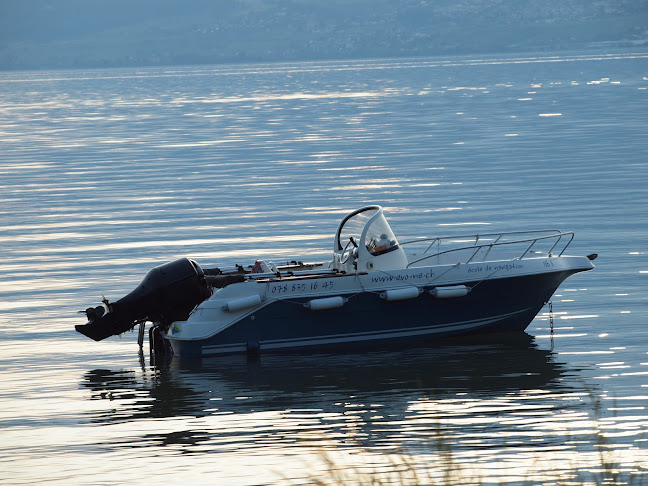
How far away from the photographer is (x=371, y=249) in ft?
71.4

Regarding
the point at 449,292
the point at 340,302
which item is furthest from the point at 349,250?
the point at 449,292

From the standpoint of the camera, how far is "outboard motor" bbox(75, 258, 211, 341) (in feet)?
69.7

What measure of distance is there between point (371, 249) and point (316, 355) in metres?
2.16

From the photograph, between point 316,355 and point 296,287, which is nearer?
point 296,287

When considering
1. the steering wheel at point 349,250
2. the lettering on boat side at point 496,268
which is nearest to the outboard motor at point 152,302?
the steering wheel at point 349,250

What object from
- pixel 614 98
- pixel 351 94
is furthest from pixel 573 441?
pixel 351 94

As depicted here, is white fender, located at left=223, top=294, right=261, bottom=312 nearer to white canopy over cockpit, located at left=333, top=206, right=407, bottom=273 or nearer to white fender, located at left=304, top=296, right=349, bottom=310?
white fender, located at left=304, top=296, right=349, bottom=310

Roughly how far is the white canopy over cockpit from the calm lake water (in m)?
1.57

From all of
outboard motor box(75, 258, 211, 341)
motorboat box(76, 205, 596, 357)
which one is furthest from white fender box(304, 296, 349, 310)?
outboard motor box(75, 258, 211, 341)

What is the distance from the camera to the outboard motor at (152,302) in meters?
21.2

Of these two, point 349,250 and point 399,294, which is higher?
point 349,250

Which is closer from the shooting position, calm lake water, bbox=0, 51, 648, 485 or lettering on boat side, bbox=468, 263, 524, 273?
calm lake water, bbox=0, 51, 648, 485

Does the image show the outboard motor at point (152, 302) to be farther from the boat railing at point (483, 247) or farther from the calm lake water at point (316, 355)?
the boat railing at point (483, 247)

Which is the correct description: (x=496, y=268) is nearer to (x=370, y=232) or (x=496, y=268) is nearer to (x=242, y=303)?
(x=370, y=232)
